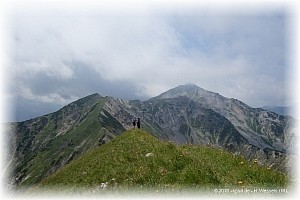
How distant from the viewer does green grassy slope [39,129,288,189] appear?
16141 mm

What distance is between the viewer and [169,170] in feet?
64.0

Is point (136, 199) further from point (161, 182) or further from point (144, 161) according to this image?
point (144, 161)

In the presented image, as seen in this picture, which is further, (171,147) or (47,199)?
(171,147)

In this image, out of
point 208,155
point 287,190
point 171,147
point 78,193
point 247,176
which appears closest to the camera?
point 287,190

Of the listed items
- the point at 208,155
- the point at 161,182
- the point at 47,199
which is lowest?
the point at 47,199

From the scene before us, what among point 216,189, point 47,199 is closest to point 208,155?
point 216,189

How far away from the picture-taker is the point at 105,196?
682 inches

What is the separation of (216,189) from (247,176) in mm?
2845

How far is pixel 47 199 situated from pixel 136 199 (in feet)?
17.8

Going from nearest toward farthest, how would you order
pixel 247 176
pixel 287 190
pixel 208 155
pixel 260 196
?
pixel 260 196 < pixel 287 190 < pixel 247 176 < pixel 208 155

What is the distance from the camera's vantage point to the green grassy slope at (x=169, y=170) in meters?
16.1

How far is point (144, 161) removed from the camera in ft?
74.0

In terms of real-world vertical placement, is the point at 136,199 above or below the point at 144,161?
below

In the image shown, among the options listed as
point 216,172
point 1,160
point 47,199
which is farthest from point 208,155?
point 1,160
